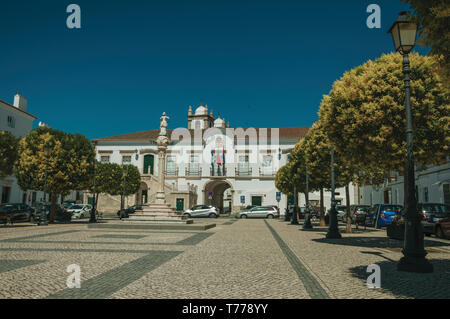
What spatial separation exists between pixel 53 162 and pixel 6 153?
37.9ft

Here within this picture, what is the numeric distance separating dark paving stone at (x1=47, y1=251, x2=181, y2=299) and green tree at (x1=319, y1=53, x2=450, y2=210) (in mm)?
8075

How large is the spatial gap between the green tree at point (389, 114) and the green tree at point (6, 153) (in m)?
30.2

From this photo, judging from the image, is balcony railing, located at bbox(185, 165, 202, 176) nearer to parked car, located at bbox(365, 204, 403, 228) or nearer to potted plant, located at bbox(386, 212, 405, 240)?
parked car, located at bbox(365, 204, 403, 228)

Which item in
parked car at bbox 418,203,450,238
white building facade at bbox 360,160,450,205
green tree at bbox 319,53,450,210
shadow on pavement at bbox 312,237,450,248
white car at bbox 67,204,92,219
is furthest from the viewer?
white car at bbox 67,204,92,219

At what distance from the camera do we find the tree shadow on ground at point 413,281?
213 inches

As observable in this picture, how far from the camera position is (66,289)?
546 centimetres

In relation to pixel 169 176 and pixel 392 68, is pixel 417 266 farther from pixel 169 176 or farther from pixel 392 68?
pixel 169 176

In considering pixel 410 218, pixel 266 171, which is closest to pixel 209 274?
pixel 410 218

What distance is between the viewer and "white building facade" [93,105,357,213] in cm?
5062

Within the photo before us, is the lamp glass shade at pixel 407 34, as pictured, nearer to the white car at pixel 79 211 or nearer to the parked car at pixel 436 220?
the parked car at pixel 436 220

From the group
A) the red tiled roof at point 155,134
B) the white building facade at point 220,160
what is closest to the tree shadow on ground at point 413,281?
the white building facade at point 220,160

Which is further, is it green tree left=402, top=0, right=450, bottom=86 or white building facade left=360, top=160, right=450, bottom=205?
white building facade left=360, top=160, right=450, bottom=205

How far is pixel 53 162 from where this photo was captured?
78.6ft

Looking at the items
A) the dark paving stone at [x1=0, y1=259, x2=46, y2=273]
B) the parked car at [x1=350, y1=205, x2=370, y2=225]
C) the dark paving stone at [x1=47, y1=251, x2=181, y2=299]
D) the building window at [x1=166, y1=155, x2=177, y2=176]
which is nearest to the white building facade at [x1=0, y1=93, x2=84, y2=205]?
the building window at [x1=166, y1=155, x2=177, y2=176]
